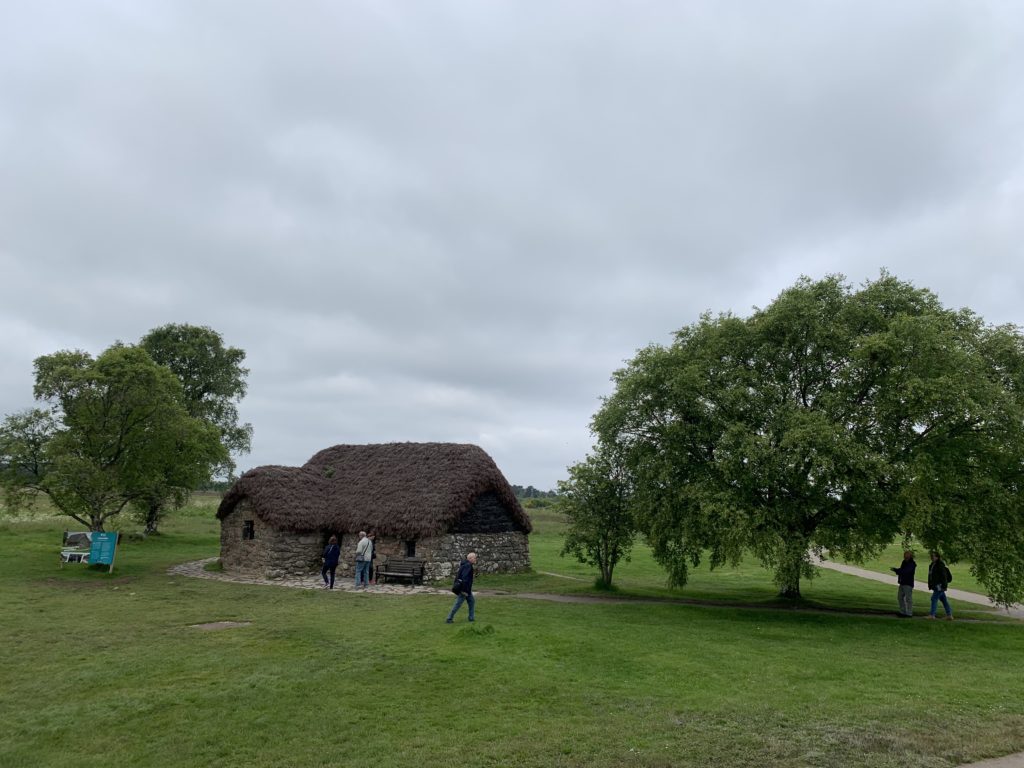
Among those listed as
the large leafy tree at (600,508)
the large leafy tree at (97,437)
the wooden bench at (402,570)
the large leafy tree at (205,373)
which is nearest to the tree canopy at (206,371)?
the large leafy tree at (205,373)

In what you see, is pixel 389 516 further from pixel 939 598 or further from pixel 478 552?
pixel 939 598

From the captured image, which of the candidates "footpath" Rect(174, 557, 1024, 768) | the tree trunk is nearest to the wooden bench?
"footpath" Rect(174, 557, 1024, 768)

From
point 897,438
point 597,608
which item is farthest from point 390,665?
point 897,438

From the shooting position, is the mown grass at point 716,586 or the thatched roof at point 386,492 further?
the thatched roof at point 386,492

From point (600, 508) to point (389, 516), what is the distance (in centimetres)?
909

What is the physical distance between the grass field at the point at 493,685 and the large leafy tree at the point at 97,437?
7248 mm

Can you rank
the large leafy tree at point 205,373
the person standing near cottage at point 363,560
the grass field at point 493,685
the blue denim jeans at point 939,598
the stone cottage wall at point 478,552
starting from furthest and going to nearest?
the large leafy tree at point 205,373
the stone cottage wall at point 478,552
the person standing near cottage at point 363,560
the blue denim jeans at point 939,598
the grass field at point 493,685

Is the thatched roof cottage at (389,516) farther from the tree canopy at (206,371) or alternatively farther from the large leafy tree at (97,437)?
the tree canopy at (206,371)

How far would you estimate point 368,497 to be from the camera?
94.6 feet

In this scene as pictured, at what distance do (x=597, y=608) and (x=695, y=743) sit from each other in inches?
464

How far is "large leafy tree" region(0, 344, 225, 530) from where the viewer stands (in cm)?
2633

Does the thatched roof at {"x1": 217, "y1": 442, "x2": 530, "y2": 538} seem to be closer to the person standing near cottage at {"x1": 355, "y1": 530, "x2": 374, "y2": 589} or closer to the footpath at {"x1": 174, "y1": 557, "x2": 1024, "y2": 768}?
the footpath at {"x1": 174, "y1": 557, "x2": 1024, "y2": 768}

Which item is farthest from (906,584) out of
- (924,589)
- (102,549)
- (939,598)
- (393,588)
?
(102,549)

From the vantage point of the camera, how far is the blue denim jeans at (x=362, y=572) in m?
23.6
